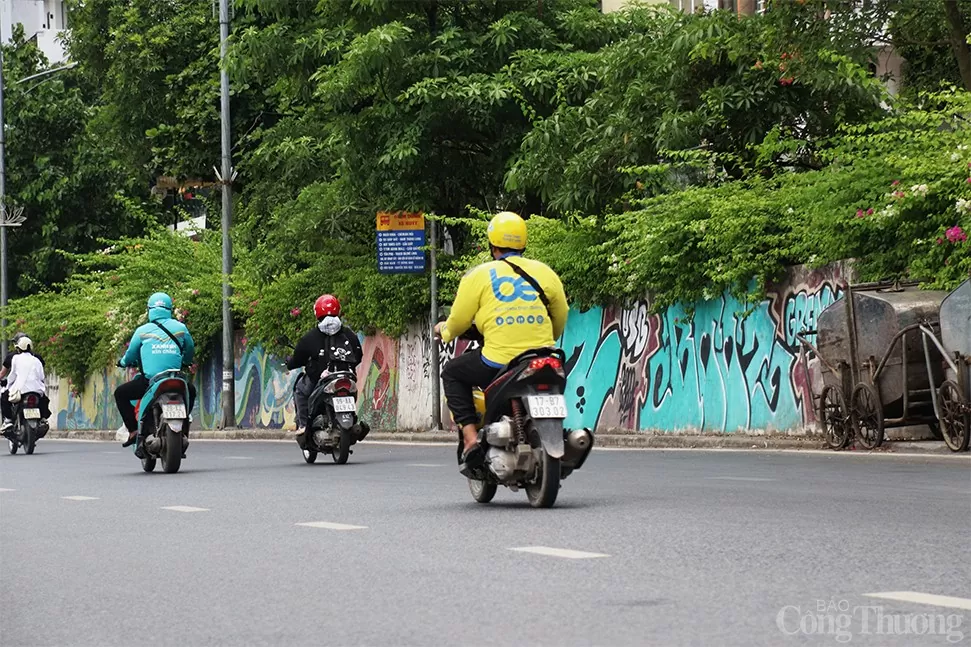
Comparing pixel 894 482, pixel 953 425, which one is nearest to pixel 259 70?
pixel 953 425

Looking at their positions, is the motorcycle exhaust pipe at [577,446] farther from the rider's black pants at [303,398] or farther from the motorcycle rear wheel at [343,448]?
the rider's black pants at [303,398]

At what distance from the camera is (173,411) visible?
1688cm

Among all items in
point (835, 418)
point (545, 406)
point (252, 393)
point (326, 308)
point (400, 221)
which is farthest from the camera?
point (252, 393)

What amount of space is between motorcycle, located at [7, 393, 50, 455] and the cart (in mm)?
11814

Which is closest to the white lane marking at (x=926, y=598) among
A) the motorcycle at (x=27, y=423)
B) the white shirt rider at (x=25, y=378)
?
the motorcycle at (x=27, y=423)

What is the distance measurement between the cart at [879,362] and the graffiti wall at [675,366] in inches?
34.7

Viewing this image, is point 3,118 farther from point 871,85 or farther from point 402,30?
point 871,85

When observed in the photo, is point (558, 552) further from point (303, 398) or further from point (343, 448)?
point (303, 398)

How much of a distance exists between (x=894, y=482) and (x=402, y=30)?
632 inches

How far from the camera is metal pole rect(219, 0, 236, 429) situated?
3412 centimetres

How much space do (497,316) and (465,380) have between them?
47cm

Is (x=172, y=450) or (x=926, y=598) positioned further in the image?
(x=172, y=450)

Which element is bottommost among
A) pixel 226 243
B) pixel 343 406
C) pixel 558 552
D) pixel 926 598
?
pixel 926 598

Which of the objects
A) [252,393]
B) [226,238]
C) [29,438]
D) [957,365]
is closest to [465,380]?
[957,365]
